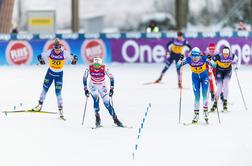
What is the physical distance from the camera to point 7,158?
12.1 meters

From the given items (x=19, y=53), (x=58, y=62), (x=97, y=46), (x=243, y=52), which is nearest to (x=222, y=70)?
(x=58, y=62)

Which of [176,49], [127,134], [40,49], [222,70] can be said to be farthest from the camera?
[40,49]

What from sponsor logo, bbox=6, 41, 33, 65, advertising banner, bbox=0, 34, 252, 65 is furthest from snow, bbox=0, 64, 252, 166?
advertising banner, bbox=0, 34, 252, 65

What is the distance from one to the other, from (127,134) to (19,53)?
18.8 meters

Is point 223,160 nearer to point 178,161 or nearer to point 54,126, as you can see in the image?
point 178,161

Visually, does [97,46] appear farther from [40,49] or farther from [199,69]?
[199,69]

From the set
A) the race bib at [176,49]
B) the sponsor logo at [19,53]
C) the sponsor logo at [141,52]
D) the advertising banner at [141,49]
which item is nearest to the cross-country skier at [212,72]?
Result: the race bib at [176,49]

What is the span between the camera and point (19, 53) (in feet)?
107

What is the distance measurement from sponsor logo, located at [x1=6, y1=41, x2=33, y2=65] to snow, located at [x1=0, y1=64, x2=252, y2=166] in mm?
8735

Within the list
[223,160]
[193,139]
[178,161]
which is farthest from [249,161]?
[193,139]

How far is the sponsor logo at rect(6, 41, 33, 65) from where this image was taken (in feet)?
107

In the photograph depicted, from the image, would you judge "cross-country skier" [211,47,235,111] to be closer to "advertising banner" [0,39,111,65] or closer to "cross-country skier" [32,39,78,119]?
"cross-country skier" [32,39,78,119]

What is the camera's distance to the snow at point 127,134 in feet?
39.9

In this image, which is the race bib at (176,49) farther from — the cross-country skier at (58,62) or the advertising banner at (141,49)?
the cross-country skier at (58,62)
